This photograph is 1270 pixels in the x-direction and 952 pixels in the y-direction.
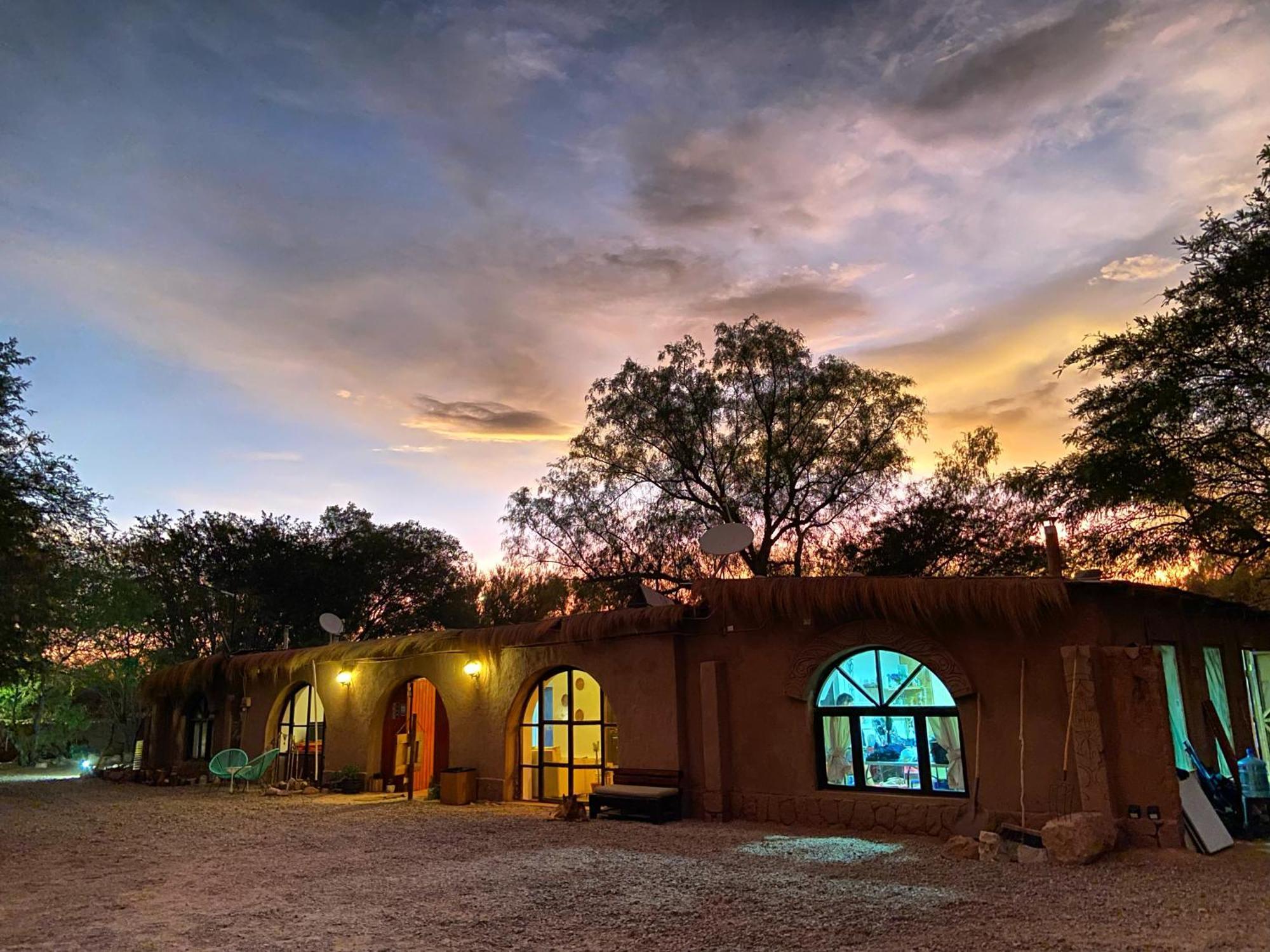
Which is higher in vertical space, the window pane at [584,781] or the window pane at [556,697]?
the window pane at [556,697]

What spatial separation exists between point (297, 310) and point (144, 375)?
2.26m

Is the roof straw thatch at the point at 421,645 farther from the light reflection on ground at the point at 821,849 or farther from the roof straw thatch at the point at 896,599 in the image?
the light reflection on ground at the point at 821,849

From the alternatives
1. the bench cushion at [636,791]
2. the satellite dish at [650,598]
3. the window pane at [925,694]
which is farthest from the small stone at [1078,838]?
the satellite dish at [650,598]

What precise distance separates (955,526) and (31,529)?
1741 cm

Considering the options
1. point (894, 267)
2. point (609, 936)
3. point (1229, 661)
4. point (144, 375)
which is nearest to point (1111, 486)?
point (1229, 661)

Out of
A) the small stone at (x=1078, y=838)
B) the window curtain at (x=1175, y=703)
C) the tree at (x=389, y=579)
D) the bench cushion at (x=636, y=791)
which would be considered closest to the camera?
the small stone at (x=1078, y=838)

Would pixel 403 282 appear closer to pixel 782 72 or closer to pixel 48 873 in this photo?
pixel 782 72

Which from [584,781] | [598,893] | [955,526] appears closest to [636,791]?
[584,781]

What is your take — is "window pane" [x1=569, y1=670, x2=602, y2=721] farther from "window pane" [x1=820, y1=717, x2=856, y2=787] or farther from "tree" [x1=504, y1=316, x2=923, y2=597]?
"tree" [x1=504, y1=316, x2=923, y2=597]

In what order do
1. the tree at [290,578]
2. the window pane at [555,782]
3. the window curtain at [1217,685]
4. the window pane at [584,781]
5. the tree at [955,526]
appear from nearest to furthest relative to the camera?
1. the window curtain at [1217,685]
2. the window pane at [584,781]
3. the window pane at [555,782]
4. the tree at [955,526]
5. the tree at [290,578]

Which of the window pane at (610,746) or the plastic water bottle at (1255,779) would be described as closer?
the plastic water bottle at (1255,779)

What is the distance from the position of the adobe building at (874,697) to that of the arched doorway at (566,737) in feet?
0.09

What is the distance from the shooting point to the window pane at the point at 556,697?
11750mm

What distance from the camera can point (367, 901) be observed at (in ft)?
19.5
